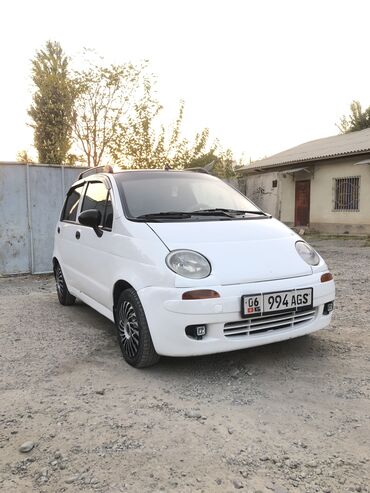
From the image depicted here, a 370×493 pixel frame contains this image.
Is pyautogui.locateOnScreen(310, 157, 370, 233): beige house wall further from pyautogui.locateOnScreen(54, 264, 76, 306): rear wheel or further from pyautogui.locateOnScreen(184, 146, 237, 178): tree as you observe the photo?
pyautogui.locateOnScreen(54, 264, 76, 306): rear wheel

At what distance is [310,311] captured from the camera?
319cm

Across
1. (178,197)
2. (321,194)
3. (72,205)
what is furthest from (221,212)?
(321,194)

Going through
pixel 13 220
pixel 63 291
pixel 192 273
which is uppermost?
pixel 13 220

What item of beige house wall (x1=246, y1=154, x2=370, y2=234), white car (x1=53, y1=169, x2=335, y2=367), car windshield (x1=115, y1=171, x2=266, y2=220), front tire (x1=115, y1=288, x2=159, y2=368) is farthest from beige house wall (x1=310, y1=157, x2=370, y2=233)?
front tire (x1=115, y1=288, x2=159, y2=368)

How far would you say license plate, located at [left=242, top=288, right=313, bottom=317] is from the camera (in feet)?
9.26

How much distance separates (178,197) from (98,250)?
0.88 meters

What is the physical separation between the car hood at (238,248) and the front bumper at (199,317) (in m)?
0.07

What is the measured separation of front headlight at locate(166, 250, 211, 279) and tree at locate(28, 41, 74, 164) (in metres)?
19.1

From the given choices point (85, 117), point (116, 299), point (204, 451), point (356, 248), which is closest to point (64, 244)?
point (116, 299)

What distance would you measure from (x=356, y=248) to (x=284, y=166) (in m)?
7.96

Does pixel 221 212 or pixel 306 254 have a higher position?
pixel 221 212

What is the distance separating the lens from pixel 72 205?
4988mm

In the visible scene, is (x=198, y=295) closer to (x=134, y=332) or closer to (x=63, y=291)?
(x=134, y=332)

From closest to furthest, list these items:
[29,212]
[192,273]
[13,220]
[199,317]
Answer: [199,317], [192,273], [13,220], [29,212]
